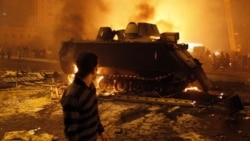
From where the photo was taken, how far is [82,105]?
3.75m

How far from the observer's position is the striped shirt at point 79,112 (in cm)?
367

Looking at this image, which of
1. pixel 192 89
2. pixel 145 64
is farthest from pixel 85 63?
pixel 192 89

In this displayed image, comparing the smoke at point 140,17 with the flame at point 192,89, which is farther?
the smoke at point 140,17

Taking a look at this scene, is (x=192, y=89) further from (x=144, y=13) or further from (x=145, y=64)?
(x=144, y=13)

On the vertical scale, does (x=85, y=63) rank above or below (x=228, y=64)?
above

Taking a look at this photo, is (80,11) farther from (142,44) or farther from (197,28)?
(197,28)

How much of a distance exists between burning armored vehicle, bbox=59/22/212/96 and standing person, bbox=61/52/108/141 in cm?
998

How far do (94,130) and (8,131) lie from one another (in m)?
5.44

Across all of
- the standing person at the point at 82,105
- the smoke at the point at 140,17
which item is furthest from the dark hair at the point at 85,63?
the smoke at the point at 140,17

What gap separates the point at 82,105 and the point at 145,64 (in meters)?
10.7

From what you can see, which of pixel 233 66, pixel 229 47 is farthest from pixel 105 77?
pixel 229 47

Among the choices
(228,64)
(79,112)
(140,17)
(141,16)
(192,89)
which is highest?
(141,16)

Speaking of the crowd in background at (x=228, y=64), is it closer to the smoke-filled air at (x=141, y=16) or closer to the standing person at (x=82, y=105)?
the smoke-filled air at (x=141, y=16)

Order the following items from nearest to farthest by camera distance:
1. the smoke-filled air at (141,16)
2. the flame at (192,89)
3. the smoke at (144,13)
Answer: the flame at (192,89) → the smoke at (144,13) → the smoke-filled air at (141,16)
